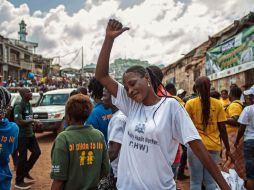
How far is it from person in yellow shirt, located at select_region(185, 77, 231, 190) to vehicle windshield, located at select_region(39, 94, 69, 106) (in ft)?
33.4

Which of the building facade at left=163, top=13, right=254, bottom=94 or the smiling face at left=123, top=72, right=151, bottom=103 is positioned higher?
the building facade at left=163, top=13, right=254, bottom=94

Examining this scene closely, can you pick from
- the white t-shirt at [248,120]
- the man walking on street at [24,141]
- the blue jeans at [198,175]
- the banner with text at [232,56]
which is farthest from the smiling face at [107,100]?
the banner with text at [232,56]

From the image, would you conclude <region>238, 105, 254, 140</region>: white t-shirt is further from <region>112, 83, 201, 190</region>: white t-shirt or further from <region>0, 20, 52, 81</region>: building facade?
<region>0, 20, 52, 81</region>: building facade

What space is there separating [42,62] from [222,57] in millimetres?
58008

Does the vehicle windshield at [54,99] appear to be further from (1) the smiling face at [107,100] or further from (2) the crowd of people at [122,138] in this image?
(1) the smiling face at [107,100]

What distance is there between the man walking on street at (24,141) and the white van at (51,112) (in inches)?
228

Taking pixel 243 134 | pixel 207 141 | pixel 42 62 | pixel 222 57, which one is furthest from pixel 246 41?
pixel 42 62

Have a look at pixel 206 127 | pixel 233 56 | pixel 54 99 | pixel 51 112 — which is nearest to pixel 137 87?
pixel 206 127

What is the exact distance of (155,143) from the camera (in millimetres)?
2141

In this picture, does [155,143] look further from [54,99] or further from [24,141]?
[54,99]

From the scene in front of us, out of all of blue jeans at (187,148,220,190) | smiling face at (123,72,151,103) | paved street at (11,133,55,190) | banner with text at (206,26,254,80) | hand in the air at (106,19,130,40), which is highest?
banner with text at (206,26,254,80)

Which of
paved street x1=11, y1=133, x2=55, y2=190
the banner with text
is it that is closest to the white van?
paved street x1=11, y1=133, x2=55, y2=190

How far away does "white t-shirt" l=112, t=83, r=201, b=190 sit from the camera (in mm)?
2145

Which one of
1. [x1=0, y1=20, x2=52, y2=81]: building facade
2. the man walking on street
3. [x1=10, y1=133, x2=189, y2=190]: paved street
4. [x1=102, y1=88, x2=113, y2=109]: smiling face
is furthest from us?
[x1=0, y1=20, x2=52, y2=81]: building facade
